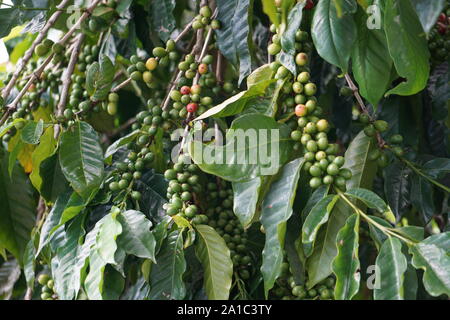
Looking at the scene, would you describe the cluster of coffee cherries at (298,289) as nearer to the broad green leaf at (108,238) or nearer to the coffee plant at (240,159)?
the coffee plant at (240,159)

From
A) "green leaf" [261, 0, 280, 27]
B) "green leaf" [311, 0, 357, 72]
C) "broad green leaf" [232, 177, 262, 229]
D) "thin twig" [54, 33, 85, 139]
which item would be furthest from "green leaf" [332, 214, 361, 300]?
"thin twig" [54, 33, 85, 139]

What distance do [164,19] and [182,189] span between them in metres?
0.45

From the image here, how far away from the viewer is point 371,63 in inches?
40.3

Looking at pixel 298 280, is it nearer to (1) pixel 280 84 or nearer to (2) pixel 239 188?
(2) pixel 239 188

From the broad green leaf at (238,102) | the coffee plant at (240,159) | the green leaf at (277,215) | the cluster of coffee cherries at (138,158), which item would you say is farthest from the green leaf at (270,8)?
the cluster of coffee cherries at (138,158)

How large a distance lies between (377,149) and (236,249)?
368mm

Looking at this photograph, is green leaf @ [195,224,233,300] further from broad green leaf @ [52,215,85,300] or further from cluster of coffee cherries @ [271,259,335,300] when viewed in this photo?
broad green leaf @ [52,215,85,300]

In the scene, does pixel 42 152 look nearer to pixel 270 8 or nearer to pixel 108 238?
pixel 108 238

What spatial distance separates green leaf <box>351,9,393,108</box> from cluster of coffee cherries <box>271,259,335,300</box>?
372 mm

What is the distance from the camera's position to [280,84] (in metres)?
1.06

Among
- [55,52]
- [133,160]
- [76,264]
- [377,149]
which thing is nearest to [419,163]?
[377,149]

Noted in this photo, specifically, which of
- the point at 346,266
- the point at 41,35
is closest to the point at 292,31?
the point at 346,266

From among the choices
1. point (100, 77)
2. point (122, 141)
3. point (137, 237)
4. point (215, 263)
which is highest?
point (100, 77)

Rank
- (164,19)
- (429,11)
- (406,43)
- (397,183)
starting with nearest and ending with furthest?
1. (429,11)
2. (406,43)
3. (397,183)
4. (164,19)
